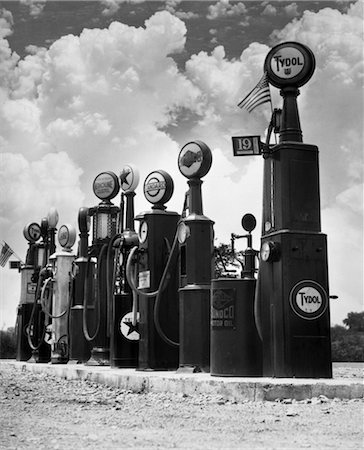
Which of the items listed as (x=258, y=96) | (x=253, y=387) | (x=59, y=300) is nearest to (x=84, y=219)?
(x=59, y=300)

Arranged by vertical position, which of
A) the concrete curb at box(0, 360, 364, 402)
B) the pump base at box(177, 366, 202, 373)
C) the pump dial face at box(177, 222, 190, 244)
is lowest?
the concrete curb at box(0, 360, 364, 402)

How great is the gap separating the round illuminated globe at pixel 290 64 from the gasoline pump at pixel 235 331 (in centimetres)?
242

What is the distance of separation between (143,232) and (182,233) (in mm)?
1476

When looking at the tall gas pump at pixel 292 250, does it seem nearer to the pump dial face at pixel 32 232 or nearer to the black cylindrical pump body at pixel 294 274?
the black cylindrical pump body at pixel 294 274

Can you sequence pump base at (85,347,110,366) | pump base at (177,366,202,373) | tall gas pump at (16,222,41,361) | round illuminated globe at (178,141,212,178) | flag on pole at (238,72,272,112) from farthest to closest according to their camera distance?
1. tall gas pump at (16,222,41,361)
2. pump base at (85,347,110,366)
3. round illuminated globe at (178,141,212,178)
4. pump base at (177,366,202,373)
5. flag on pole at (238,72,272,112)

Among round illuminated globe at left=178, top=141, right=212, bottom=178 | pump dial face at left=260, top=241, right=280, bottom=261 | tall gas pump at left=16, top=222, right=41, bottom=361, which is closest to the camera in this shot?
pump dial face at left=260, top=241, right=280, bottom=261

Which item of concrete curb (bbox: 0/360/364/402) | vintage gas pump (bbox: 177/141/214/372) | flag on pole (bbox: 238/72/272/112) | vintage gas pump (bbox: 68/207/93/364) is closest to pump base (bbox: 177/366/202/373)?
vintage gas pump (bbox: 177/141/214/372)

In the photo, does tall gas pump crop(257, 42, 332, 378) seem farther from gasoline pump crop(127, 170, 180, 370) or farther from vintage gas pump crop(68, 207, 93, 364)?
vintage gas pump crop(68, 207, 93, 364)

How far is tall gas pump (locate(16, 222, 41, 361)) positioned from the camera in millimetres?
19828

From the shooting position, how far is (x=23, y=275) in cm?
2033

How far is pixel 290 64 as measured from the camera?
9.98 meters

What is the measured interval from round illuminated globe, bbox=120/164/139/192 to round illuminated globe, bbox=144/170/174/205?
143 centimetres

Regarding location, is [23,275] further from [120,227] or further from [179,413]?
[179,413]

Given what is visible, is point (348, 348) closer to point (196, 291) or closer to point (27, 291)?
point (27, 291)
